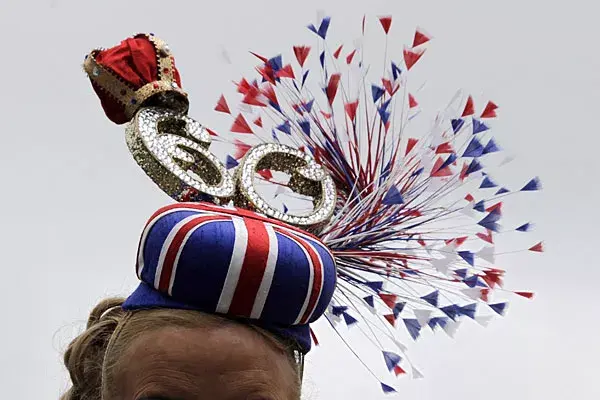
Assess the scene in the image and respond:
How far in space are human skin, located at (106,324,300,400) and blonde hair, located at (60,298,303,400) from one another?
2cm

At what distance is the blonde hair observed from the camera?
7.70ft

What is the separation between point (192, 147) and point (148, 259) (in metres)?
0.47

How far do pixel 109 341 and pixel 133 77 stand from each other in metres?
0.77

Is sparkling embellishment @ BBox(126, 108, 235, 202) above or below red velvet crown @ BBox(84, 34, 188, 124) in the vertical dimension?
below

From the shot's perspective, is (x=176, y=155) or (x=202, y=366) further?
(x=176, y=155)

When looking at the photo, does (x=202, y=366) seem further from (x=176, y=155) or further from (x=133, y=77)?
(x=133, y=77)

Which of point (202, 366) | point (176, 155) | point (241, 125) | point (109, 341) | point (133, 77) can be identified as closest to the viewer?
point (202, 366)

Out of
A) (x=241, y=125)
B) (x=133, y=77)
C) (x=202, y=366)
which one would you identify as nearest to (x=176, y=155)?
(x=133, y=77)

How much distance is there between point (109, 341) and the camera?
2.55m

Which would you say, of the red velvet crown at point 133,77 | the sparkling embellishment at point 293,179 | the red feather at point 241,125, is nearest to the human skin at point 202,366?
the sparkling embellishment at point 293,179

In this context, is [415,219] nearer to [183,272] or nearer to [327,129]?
[327,129]

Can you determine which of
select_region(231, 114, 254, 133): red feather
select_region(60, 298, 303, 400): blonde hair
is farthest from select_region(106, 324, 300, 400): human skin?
select_region(231, 114, 254, 133): red feather

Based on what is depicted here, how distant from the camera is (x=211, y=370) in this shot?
224 centimetres

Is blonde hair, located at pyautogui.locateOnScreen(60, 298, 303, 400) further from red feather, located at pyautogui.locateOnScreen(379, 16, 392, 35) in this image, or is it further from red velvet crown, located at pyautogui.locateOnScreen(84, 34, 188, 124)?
red feather, located at pyautogui.locateOnScreen(379, 16, 392, 35)
